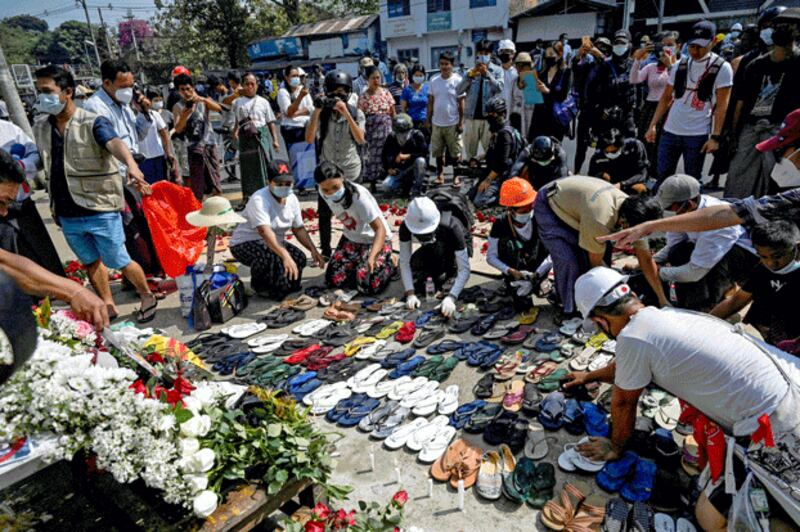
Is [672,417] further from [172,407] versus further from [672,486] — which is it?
[172,407]

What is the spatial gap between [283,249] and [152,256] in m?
1.64

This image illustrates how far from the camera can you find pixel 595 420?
→ 9.12 ft

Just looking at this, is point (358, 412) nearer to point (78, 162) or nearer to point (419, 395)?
point (419, 395)

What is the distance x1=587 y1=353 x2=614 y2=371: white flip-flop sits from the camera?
11.0ft

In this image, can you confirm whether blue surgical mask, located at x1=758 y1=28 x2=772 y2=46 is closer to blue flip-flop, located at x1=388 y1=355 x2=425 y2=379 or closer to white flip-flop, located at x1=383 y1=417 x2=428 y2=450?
blue flip-flop, located at x1=388 y1=355 x2=425 y2=379

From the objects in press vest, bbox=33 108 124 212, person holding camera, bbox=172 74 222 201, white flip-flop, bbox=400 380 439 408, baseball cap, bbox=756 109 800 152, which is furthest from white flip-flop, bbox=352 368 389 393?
person holding camera, bbox=172 74 222 201

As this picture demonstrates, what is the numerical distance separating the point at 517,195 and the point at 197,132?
4.94 meters

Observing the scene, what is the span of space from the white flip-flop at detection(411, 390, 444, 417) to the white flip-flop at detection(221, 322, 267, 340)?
1.77 meters

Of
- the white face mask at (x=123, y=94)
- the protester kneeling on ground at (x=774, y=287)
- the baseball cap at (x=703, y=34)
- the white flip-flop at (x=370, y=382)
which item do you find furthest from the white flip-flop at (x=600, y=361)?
the white face mask at (x=123, y=94)

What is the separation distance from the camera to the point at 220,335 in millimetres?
4305

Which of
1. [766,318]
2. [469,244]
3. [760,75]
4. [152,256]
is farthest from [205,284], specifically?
[760,75]

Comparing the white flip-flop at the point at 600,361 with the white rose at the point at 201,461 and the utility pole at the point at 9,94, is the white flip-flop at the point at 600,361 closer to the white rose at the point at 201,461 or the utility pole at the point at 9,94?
the white rose at the point at 201,461

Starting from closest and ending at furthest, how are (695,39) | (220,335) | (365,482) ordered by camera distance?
1. (365,482)
2. (220,335)
3. (695,39)

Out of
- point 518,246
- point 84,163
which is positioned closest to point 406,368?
point 518,246
